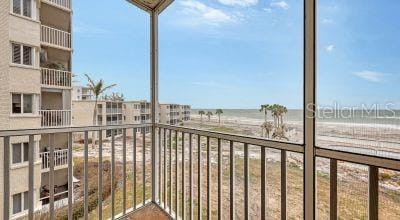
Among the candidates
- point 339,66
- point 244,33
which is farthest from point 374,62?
point 244,33

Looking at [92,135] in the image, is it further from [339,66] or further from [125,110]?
[339,66]

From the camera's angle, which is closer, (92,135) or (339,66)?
(339,66)

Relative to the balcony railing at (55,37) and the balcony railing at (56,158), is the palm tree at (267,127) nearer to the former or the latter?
the balcony railing at (56,158)

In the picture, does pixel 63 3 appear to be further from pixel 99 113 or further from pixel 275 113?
pixel 275 113

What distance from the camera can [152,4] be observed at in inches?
115

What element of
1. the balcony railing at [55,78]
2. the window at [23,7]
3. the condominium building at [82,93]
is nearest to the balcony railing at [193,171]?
the condominium building at [82,93]

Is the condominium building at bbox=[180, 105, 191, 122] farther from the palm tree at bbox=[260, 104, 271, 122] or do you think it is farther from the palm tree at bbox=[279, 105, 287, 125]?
the palm tree at bbox=[279, 105, 287, 125]

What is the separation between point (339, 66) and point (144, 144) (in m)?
2.27

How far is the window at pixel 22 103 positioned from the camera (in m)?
2.16

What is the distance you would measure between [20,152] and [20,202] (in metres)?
0.43

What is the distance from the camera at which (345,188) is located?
126 cm

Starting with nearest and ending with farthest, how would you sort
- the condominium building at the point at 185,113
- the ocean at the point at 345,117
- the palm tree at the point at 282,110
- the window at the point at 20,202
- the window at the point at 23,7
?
the ocean at the point at 345,117
the palm tree at the point at 282,110
the window at the point at 20,202
the window at the point at 23,7
the condominium building at the point at 185,113

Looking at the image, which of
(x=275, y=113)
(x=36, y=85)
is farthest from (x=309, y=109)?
(x=36, y=85)

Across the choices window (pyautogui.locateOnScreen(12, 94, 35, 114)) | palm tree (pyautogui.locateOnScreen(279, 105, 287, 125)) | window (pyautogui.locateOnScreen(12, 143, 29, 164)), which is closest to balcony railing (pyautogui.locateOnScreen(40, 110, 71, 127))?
window (pyautogui.locateOnScreen(12, 94, 35, 114))
